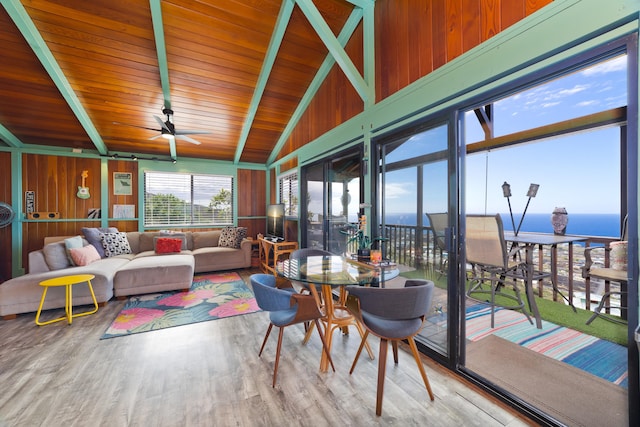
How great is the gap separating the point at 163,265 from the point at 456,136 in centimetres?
420

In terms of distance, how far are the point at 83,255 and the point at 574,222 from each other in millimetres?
7175

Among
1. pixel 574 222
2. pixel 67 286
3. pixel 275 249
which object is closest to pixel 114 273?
pixel 67 286

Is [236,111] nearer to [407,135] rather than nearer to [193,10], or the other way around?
[193,10]

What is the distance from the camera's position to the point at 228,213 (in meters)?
6.64

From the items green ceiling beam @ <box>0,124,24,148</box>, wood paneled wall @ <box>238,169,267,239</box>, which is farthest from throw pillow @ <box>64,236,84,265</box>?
wood paneled wall @ <box>238,169,267,239</box>

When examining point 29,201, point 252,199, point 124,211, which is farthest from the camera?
point 252,199

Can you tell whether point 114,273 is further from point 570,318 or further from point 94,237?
point 570,318

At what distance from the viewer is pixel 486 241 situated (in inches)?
120

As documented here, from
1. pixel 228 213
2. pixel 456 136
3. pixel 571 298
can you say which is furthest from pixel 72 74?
pixel 571 298

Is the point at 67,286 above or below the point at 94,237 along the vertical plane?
below

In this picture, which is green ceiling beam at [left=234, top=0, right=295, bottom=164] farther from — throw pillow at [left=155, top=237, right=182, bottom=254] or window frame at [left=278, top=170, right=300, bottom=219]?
throw pillow at [left=155, top=237, right=182, bottom=254]

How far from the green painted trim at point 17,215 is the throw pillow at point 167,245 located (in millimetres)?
2380

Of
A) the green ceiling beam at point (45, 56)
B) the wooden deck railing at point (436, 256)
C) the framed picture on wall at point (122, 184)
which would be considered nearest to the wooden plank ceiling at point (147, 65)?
the green ceiling beam at point (45, 56)

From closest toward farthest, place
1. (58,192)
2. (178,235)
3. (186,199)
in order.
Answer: (58,192), (178,235), (186,199)
